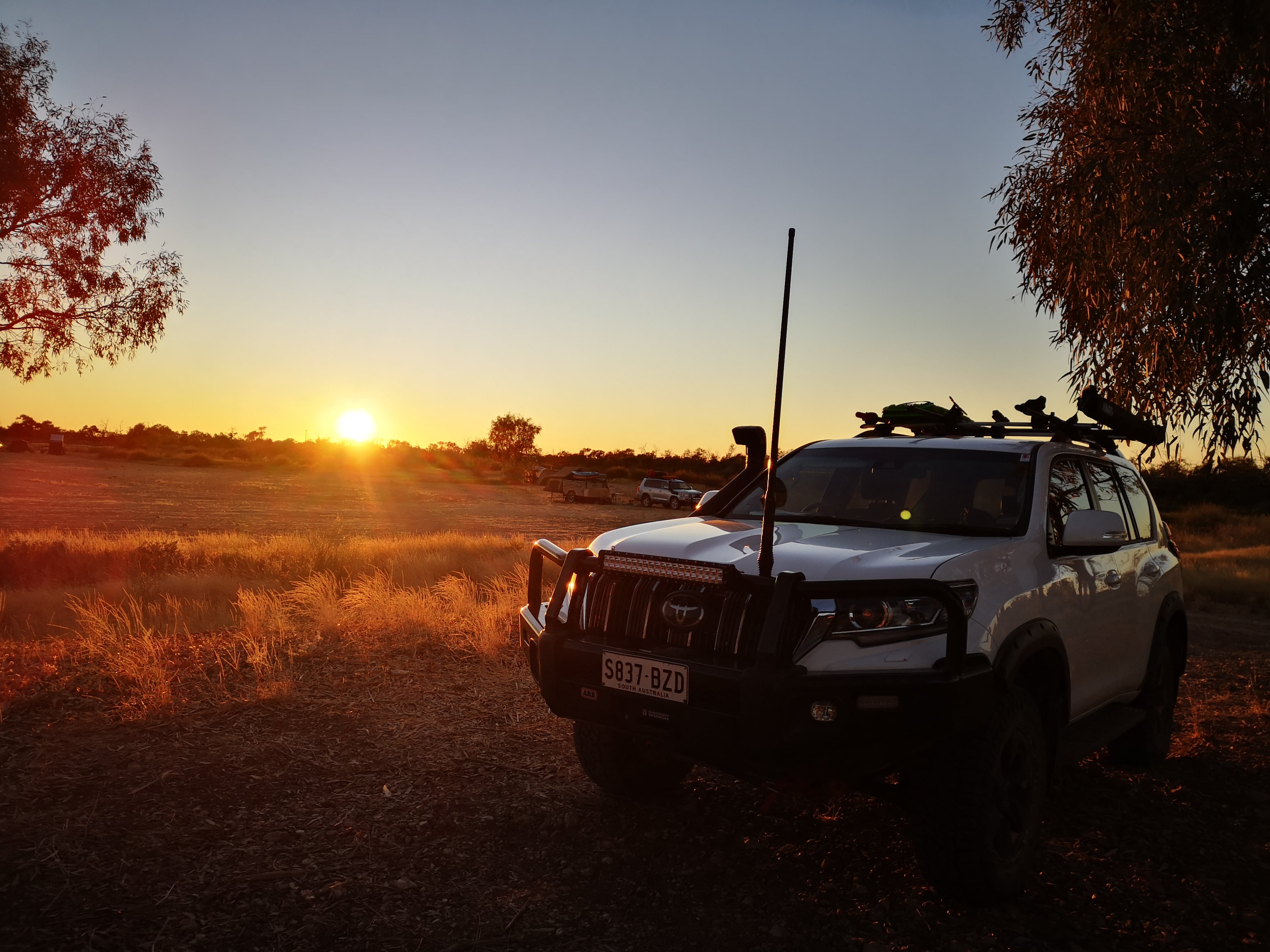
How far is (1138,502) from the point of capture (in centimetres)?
567

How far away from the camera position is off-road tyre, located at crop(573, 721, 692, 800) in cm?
437

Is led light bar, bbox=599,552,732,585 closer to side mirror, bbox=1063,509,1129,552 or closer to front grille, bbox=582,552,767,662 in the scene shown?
front grille, bbox=582,552,767,662

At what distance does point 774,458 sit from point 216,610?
8057mm

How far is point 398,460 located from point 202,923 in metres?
83.3

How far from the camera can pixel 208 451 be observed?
7950 cm

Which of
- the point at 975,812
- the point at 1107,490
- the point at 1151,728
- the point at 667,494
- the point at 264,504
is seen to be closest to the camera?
the point at 975,812

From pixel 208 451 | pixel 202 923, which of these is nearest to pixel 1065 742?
pixel 202 923

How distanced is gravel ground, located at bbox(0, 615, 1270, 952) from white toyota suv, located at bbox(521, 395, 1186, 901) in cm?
36

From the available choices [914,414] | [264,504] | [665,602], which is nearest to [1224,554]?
[914,414]

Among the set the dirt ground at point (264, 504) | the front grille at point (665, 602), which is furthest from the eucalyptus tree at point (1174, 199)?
the dirt ground at point (264, 504)

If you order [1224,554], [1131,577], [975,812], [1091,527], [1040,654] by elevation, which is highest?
[1091,527]

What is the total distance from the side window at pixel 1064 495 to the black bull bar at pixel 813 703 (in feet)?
4.19

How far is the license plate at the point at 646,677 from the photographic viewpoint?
11.0 feet

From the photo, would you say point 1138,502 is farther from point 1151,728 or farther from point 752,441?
point 752,441
